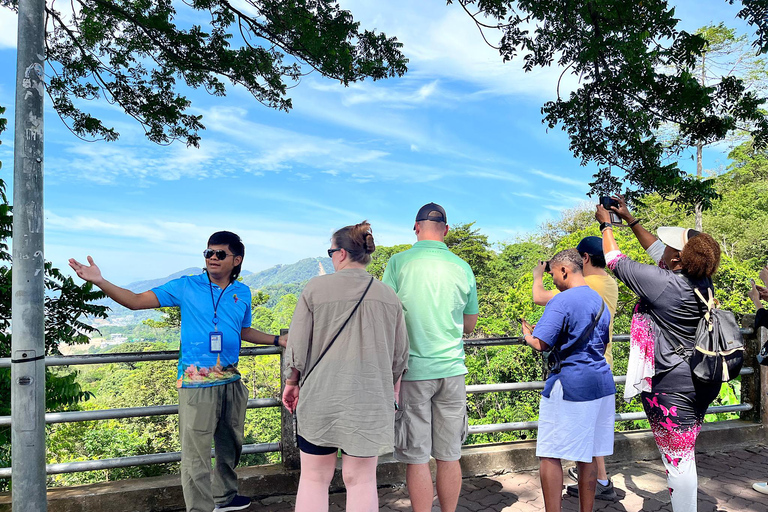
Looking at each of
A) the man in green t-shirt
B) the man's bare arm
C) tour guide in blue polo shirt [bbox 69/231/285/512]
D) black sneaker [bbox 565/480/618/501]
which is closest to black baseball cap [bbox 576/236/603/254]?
the man in green t-shirt

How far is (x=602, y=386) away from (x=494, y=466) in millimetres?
1623

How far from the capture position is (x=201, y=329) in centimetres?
307

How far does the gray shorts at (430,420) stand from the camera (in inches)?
119

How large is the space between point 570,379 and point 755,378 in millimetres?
3686

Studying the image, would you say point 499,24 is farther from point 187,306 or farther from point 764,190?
point 764,190

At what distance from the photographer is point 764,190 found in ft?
107

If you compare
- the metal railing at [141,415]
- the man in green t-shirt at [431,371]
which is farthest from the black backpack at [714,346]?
the man in green t-shirt at [431,371]

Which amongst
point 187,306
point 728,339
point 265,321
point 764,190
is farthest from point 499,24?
point 265,321

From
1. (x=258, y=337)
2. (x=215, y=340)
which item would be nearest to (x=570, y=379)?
(x=258, y=337)

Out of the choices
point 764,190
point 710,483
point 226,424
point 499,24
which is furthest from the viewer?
point 764,190

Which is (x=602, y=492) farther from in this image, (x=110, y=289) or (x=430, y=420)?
(x=110, y=289)

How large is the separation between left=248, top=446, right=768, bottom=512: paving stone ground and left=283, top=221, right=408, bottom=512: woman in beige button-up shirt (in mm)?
1193

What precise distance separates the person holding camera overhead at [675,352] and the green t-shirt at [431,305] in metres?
0.97

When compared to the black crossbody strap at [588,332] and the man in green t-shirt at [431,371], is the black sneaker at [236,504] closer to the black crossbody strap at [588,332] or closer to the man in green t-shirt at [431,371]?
the man in green t-shirt at [431,371]
